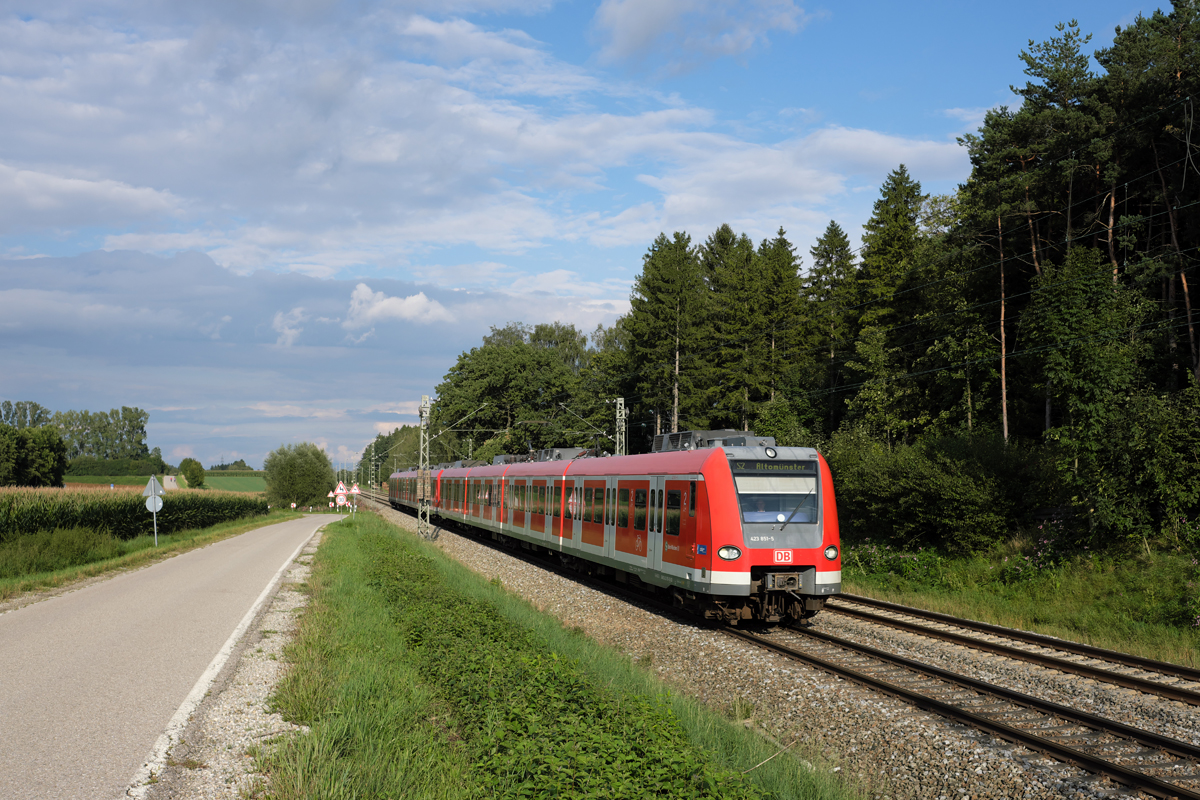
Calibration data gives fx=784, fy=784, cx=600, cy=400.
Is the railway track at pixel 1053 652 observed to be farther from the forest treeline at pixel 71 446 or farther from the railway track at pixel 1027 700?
the forest treeline at pixel 71 446

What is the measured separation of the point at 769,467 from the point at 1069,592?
247 inches

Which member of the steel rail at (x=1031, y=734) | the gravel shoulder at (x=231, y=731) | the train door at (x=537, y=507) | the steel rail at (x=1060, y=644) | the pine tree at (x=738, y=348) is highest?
the pine tree at (x=738, y=348)

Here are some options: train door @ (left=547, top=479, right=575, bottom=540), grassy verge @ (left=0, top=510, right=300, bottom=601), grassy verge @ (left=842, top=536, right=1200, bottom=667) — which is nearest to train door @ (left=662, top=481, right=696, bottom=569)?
grassy verge @ (left=842, top=536, right=1200, bottom=667)

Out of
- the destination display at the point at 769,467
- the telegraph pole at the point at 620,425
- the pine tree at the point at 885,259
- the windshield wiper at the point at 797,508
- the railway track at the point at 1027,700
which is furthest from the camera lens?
the pine tree at the point at 885,259

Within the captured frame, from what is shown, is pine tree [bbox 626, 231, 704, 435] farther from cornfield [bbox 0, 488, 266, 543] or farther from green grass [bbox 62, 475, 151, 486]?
green grass [bbox 62, 475, 151, 486]

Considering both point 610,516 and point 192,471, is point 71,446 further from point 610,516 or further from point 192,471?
point 610,516

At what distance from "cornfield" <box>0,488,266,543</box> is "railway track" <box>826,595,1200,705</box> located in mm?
22272

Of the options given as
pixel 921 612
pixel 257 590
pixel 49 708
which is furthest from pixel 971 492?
pixel 49 708

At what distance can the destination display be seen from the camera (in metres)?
12.8

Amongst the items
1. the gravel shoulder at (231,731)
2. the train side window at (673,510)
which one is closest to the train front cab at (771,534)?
the train side window at (673,510)

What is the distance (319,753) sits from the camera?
18.6 ft

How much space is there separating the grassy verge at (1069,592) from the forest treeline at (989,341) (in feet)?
2.34

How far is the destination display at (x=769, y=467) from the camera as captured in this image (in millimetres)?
12812

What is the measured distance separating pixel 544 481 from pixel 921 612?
39.8ft
